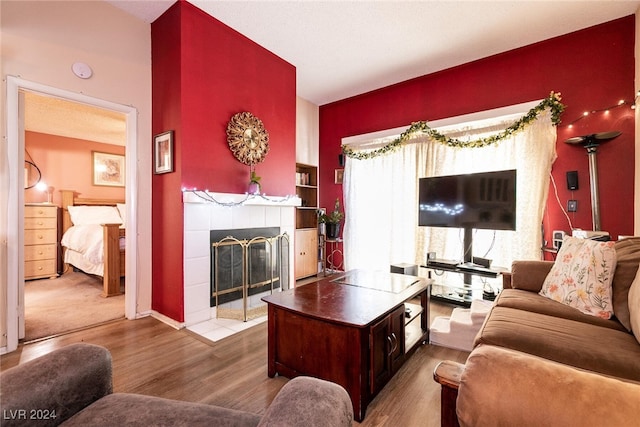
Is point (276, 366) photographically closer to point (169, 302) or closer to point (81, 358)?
point (81, 358)

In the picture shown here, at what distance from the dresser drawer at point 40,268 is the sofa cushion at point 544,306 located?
5940mm

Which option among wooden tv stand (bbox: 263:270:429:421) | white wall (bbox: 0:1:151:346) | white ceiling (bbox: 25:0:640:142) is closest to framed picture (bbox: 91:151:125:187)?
white ceiling (bbox: 25:0:640:142)

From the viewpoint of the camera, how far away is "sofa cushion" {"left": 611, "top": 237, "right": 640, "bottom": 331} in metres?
1.48

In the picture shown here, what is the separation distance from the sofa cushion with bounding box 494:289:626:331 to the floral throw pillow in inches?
2.0

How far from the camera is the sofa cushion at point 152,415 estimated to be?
31.9 inches

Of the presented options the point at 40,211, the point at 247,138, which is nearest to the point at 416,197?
the point at 247,138

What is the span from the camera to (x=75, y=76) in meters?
2.40

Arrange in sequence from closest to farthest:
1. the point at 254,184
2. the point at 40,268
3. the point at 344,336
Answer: the point at 344,336 < the point at 254,184 < the point at 40,268

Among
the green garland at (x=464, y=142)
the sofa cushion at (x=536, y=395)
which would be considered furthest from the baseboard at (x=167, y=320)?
the green garland at (x=464, y=142)

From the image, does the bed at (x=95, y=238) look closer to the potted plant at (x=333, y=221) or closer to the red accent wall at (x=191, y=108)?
the red accent wall at (x=191, y=108)

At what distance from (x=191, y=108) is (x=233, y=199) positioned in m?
0.94

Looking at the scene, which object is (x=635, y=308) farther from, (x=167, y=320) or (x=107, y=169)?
(x=107, y=169)

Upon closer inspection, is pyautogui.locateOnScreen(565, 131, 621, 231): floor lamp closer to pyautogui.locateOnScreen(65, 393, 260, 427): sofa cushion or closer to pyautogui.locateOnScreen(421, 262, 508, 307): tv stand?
pyautogui.locateOnScreen(421, 262, 508, 307): tv stand

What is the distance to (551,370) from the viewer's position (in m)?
0.60
